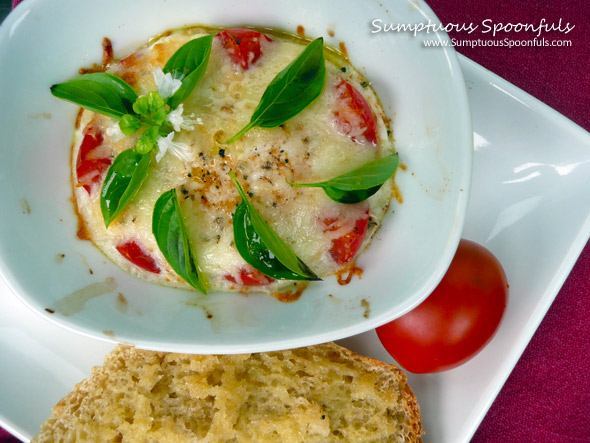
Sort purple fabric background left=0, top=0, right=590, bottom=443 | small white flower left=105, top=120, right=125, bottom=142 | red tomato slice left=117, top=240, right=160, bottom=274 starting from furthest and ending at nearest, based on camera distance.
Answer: purple fabric background left=0, top=0, right=590, bottom=443, red tomato slice left=117, top=240, right=160, bottom=274, small white flower left=105, top=120, right=125, bottom=142

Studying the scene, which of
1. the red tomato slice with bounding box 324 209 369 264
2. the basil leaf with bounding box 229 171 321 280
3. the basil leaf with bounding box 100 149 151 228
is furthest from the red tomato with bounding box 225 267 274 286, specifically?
the basil leaf with bounding box 100 149 151 228

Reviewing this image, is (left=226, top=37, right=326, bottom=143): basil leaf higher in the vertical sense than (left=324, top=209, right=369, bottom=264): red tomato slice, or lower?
higher

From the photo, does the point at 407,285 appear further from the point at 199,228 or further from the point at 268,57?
the point at 268,57

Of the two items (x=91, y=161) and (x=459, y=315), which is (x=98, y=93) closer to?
(x=91, y=161)

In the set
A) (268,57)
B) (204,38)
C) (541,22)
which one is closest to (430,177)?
(268,57)

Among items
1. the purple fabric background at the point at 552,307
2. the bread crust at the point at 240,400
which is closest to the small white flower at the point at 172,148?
the bread crust at the point at 240,400

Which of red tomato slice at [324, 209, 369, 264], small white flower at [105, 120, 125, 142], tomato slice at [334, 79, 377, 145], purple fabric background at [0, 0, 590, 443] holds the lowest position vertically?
purple fabric background at [0, 0, 590, 443]

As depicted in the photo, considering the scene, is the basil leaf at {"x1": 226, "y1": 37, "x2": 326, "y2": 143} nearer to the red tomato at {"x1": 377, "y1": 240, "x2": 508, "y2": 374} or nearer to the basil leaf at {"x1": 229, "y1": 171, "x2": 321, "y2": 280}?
the basil leaf at {"x1": 229, "y1": 171, "x2": 321, "y2": 280}
